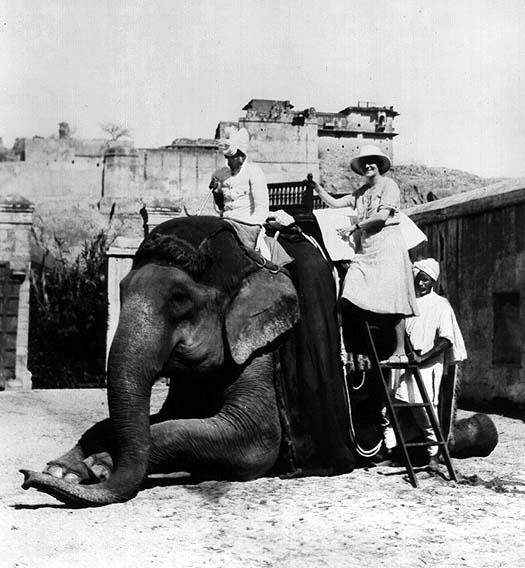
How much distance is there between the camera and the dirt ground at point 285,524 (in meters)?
4.46

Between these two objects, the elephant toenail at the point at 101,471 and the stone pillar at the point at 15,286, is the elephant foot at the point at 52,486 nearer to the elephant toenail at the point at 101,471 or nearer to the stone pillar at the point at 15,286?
the elephant toenail at the point at 101,471

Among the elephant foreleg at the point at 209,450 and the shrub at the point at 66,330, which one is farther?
the shrub at the point at 66,330

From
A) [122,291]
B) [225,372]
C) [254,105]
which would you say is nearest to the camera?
[122,291]

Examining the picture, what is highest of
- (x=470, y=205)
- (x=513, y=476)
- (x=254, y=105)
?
(x=254, y=105)

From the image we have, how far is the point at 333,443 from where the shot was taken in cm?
684

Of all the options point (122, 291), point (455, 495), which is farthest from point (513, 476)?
point (122, 291)

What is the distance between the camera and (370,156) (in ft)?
24.0

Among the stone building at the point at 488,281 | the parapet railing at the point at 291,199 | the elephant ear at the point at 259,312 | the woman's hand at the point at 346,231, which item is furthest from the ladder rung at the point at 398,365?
the parapet railing at the point at 291,199

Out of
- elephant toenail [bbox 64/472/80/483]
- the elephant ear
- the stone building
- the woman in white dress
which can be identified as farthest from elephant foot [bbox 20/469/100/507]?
the stone building

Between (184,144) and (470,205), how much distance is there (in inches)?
1384

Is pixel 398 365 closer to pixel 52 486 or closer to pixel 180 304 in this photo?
pixel 180 304

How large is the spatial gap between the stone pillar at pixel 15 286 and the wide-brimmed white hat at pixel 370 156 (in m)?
8.33

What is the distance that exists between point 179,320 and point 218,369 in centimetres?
54

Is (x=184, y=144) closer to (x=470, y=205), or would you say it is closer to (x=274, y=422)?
(x=470, y=205)
